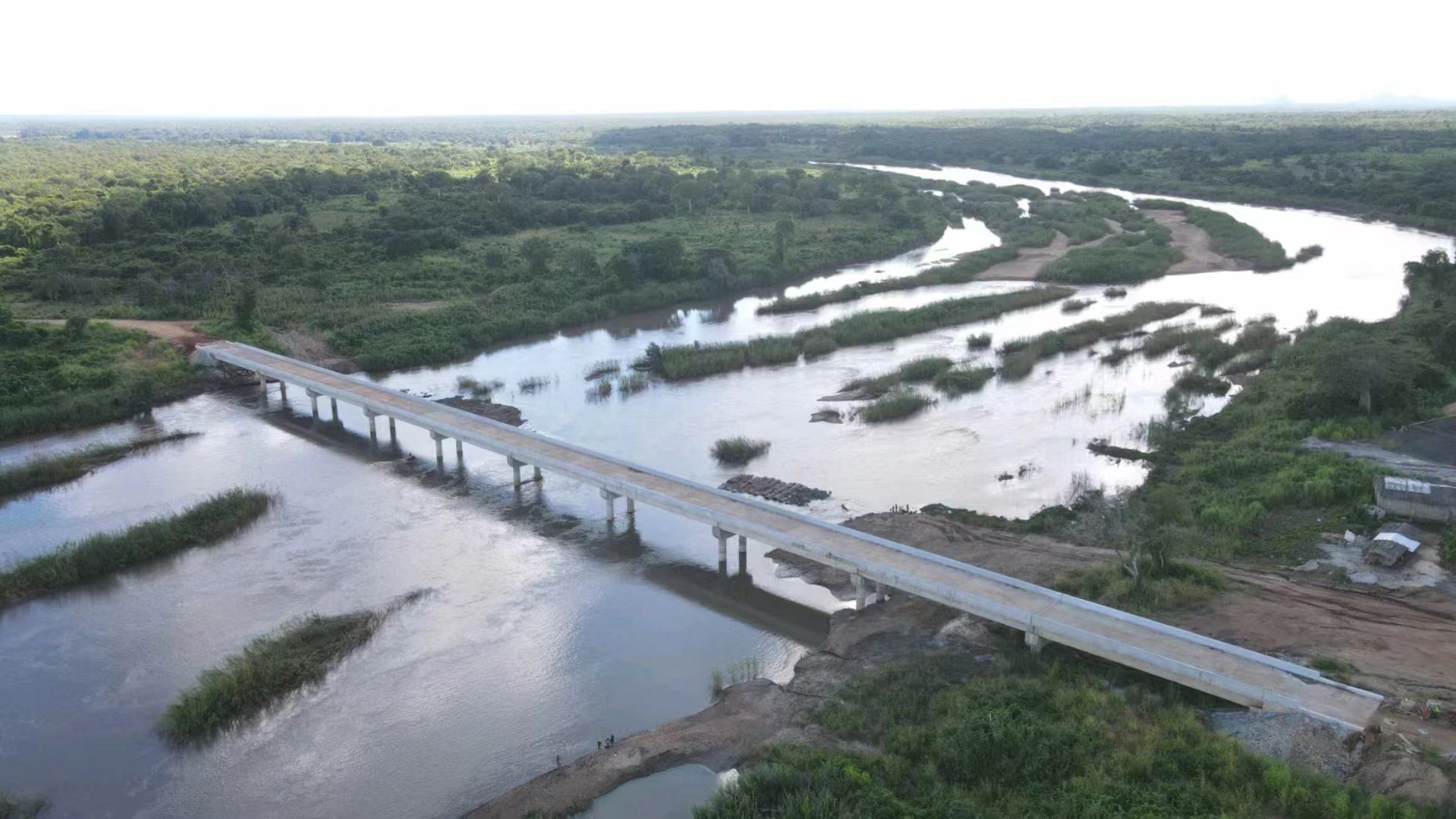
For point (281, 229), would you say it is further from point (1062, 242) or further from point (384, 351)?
point (1062, 242)

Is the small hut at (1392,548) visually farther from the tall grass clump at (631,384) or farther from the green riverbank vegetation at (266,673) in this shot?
the tall grass clump at (631,384)

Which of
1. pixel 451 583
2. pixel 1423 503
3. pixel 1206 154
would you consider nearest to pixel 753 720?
pixel 451 583

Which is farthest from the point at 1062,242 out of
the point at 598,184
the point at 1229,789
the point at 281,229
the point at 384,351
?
the point at 1229,789

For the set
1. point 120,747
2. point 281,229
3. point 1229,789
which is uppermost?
point 281,229

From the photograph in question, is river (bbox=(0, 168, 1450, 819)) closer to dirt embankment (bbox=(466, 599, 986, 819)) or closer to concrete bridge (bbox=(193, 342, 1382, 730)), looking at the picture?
dirt embankment (bbox=(466, 599, 986, 819))

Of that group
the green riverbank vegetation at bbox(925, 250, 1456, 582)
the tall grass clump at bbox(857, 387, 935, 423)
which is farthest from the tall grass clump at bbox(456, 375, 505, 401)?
the green riverbank vegetation at bbox(925, 250, 1456, 582)

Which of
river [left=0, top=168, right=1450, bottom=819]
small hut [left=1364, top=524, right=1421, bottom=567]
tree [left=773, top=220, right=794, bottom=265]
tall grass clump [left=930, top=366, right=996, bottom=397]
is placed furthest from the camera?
tree [left=773, top=220, right=794, bottom=265]
